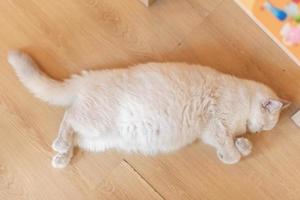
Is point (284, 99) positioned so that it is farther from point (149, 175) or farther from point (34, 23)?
point (34, 23)

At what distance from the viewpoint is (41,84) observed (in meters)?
1.33

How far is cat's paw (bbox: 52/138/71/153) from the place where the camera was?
1.31m

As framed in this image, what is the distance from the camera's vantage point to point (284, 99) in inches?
56.3

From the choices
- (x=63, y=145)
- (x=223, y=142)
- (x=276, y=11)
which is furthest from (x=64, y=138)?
(x=276, y=11)

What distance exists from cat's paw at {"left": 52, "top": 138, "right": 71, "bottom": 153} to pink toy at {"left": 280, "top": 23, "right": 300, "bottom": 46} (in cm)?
77

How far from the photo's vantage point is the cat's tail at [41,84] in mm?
1325

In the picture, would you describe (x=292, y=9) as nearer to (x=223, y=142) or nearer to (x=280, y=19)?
(x=280, y=19)

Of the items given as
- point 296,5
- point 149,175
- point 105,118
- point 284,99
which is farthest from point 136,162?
point 296,5

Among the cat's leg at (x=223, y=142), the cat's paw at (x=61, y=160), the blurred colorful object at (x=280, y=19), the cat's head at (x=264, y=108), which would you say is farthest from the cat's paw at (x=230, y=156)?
the cat's paw at (x=61, y=160)

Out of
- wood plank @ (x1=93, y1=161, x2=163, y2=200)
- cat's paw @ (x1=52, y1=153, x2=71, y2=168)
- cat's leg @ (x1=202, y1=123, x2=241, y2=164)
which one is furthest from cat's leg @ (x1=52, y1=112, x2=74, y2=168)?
cat's leg @ (x1=202, y1=123, x2=241, y2=164)

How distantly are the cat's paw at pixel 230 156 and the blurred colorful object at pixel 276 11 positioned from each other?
436mm

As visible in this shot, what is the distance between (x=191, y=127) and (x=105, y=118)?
0.26 m

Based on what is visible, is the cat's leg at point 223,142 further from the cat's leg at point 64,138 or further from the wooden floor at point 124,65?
the cat's leg at point 64,138

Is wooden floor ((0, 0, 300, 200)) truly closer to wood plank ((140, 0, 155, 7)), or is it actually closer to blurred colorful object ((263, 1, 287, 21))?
wood plank ((140, 0, 155, 7))
